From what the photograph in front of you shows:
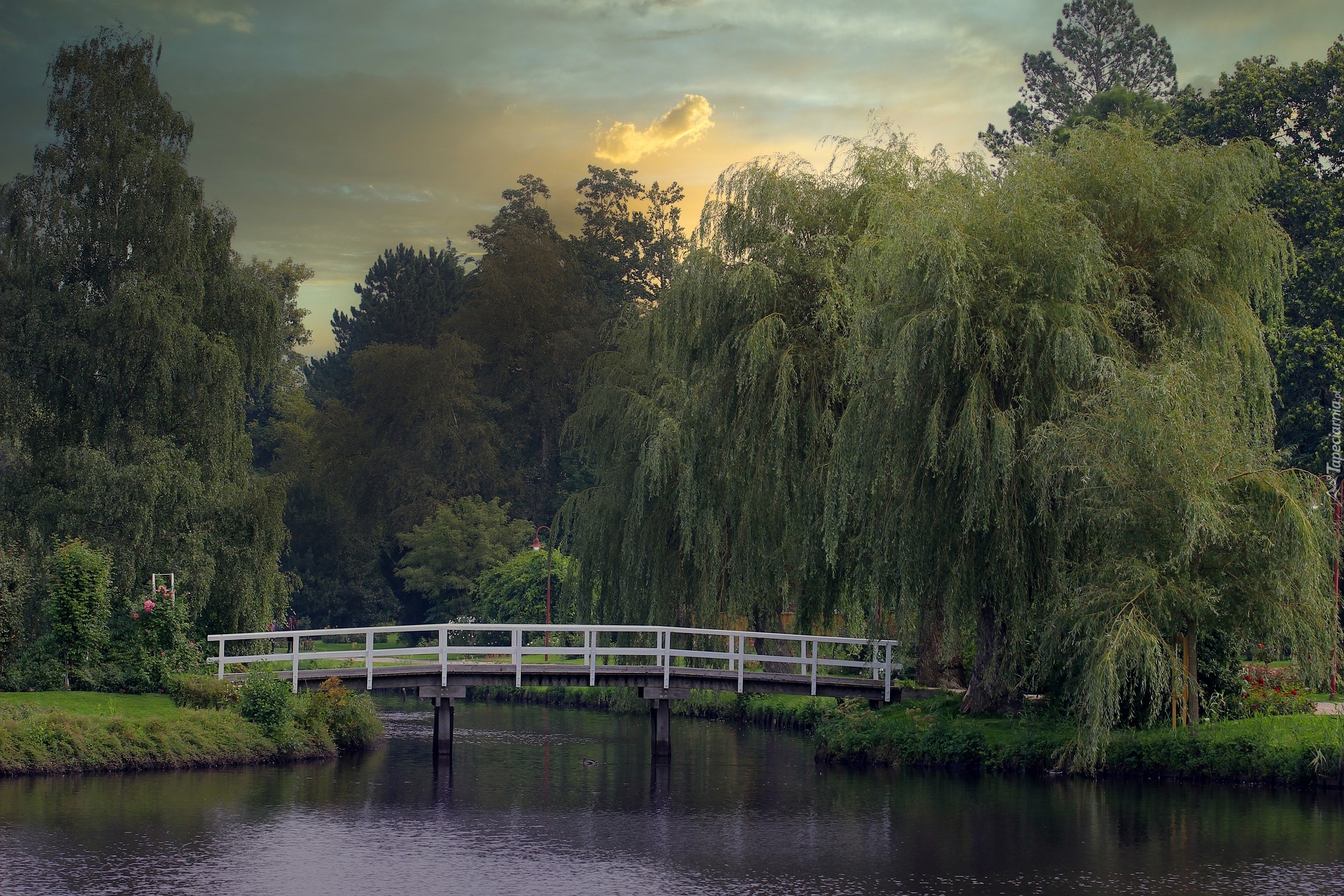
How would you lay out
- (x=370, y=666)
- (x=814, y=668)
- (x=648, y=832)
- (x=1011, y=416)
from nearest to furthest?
(x=648, y=832) < (x=1011, y=416) < (x=370, y=666) < (x=814, y=668)

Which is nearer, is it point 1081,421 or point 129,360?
point 1081,421

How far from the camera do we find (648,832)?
20.5 meters

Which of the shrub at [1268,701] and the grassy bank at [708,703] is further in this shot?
the grassy bank at [708,703]

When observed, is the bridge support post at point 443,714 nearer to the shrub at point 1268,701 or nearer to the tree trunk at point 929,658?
the tree trunk at point 929,658

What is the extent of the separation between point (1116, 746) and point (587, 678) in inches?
429

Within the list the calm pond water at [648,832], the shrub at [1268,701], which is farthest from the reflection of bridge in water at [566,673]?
the shrub at [1268,701]

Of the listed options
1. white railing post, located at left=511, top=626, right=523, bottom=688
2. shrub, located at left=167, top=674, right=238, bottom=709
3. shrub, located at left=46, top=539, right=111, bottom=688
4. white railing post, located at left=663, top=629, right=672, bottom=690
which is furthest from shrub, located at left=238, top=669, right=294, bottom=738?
white railing post, located at left=663, top=629, right=672, bottom=690

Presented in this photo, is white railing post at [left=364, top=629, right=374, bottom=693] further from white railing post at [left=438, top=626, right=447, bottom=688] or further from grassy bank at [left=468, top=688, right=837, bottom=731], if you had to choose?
grassy bank at [left=468, top=688, right=837, bottom=731]

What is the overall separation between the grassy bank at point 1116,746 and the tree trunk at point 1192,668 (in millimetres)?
287

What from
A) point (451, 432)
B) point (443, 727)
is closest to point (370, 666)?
point (443, 727)

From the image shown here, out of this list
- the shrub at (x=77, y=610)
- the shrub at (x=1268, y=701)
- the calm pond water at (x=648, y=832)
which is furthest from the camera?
the shrub at (x=77, y=610)

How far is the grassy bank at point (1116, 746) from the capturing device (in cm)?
2319

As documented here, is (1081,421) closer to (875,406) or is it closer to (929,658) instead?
(875,406)

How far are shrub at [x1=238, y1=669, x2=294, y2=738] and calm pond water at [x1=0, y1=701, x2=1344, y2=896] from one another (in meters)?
1.02
